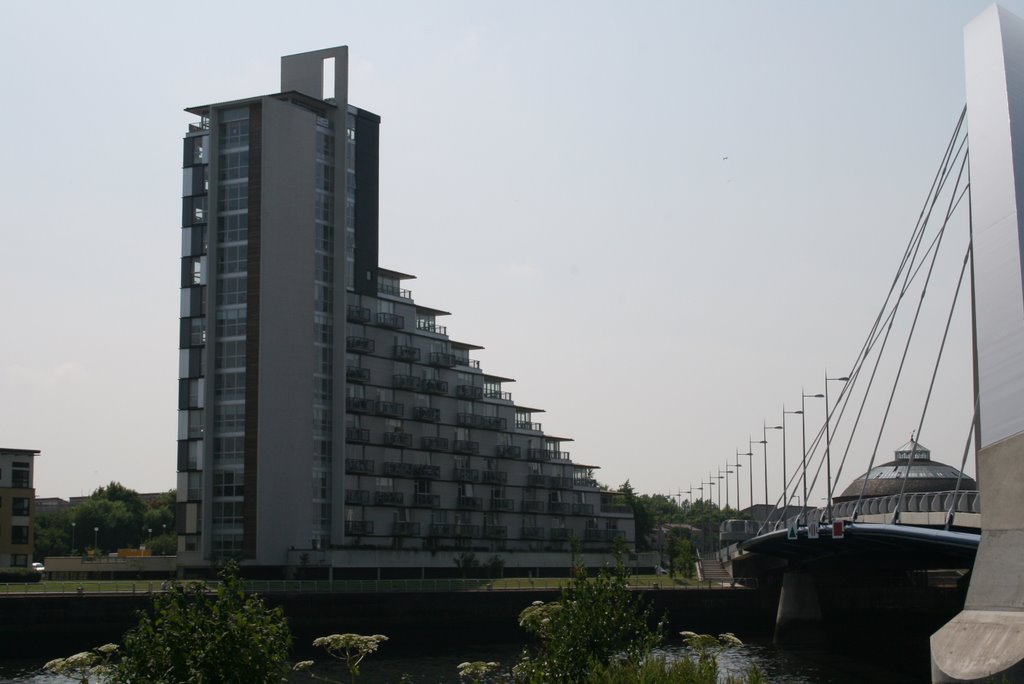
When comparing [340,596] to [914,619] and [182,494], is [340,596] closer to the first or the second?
[182,494]

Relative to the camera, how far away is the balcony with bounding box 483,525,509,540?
12269cm

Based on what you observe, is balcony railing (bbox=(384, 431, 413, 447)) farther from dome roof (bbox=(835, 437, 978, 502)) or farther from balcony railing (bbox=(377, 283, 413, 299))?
dome roof (bbox=(835, 437, 978, 502))

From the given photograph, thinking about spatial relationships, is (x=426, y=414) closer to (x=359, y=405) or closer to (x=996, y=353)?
(x=359, y=405)

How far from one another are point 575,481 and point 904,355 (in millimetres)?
79933

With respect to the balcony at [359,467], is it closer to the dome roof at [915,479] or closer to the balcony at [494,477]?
the balcony at [494,477]

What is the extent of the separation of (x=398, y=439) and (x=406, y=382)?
5181mm

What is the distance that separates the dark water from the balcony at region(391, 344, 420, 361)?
39598 mm

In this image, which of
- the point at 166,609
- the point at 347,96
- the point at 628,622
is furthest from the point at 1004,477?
the point at 347,96

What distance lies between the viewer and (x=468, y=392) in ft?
400

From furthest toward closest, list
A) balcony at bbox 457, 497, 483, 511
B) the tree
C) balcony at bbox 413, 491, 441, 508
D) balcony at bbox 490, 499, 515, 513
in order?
1. balcony at bbox 490, 499, 515, 513
2. balcony at bbox 457, 497, 483, 511
3. balcony at bbox 413, 491, 441, 508
4. the tree

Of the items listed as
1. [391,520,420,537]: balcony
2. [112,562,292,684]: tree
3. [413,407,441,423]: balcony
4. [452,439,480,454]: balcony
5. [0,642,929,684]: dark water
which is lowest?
[0,642,929,684]: dark water

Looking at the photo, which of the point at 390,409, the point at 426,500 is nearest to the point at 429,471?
the point at 426,500

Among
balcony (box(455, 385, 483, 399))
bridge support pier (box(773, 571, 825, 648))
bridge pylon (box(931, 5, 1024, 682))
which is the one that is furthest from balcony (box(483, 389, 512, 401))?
bridge pylon (box(931, 5, 1024, 682))

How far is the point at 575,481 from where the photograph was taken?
139250 millimetres
